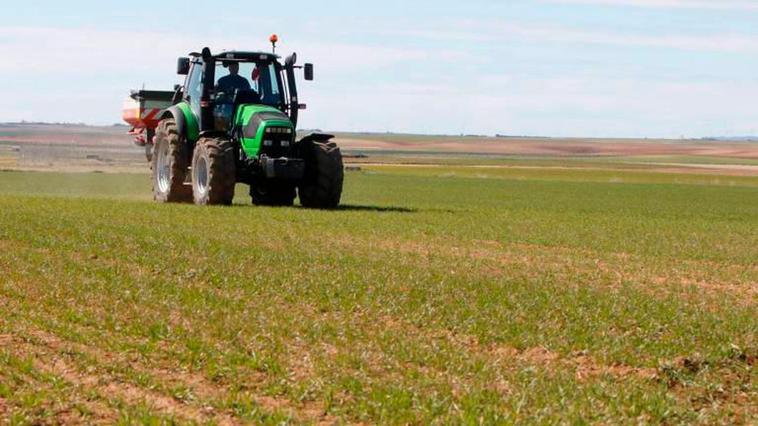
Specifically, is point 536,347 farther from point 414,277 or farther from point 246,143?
point 246,143

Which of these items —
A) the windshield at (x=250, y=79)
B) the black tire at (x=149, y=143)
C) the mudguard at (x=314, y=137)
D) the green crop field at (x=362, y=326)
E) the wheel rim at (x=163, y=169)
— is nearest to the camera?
the green crop field at (x=362, y=326)

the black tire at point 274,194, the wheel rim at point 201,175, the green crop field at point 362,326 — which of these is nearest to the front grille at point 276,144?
the wheel rim at point 201,175

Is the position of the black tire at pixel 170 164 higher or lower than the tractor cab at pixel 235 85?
lower

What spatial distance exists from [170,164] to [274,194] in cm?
249

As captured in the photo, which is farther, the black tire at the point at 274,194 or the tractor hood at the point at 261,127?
the black tire at the point at 274,194

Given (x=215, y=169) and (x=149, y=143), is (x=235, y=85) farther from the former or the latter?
(x=149, y=143)

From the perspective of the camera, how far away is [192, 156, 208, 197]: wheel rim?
1040 inches

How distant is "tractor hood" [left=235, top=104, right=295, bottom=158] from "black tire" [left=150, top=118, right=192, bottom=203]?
5.36 ft

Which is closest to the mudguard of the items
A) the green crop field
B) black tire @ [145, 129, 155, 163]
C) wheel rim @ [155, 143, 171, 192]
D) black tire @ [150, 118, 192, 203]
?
black tire @ [150, 118, 192, 203]

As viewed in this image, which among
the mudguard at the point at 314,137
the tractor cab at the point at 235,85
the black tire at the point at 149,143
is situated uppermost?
the tractor cab at the point at 235,85

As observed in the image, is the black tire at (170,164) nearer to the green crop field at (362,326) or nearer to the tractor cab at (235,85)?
the tractor cab at (235,85)

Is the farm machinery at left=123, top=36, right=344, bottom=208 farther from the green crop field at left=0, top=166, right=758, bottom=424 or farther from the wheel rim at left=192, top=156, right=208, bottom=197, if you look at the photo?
the green crop field at left=0, top=166, right=758, bottom=424

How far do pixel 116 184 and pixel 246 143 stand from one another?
16294 mm

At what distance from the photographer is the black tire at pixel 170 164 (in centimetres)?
2736
